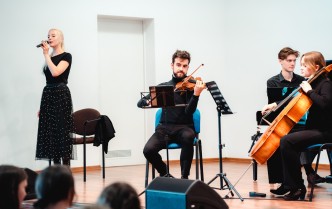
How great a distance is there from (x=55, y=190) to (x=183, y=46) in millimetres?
6003

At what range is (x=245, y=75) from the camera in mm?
7820

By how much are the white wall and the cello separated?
252cm

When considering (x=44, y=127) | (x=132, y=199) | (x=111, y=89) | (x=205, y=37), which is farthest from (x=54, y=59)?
(x=132, y=199)

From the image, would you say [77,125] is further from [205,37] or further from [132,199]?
[132,199]

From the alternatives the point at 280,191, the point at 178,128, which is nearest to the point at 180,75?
the point at 178,128

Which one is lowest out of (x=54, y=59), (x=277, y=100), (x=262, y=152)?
(x=262, y=152)

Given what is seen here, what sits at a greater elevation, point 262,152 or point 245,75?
point 245,75

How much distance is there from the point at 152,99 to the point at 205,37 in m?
3.80

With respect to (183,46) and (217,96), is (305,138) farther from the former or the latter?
(183,46)

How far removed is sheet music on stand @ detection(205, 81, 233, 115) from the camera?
14.3ft

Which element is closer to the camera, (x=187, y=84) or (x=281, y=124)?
(x=281, y=124)

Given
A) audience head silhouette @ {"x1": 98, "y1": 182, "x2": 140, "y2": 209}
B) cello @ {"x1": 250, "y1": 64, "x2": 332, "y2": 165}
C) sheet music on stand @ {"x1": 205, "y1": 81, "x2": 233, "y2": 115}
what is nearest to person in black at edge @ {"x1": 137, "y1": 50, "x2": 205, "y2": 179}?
sheet music on stand @ {"x1": 205, "y1": 81, "x2": 233, "y2": 115}

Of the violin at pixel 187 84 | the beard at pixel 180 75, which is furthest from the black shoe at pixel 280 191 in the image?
the beard at pixel 180 75

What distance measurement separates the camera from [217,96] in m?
4.43
